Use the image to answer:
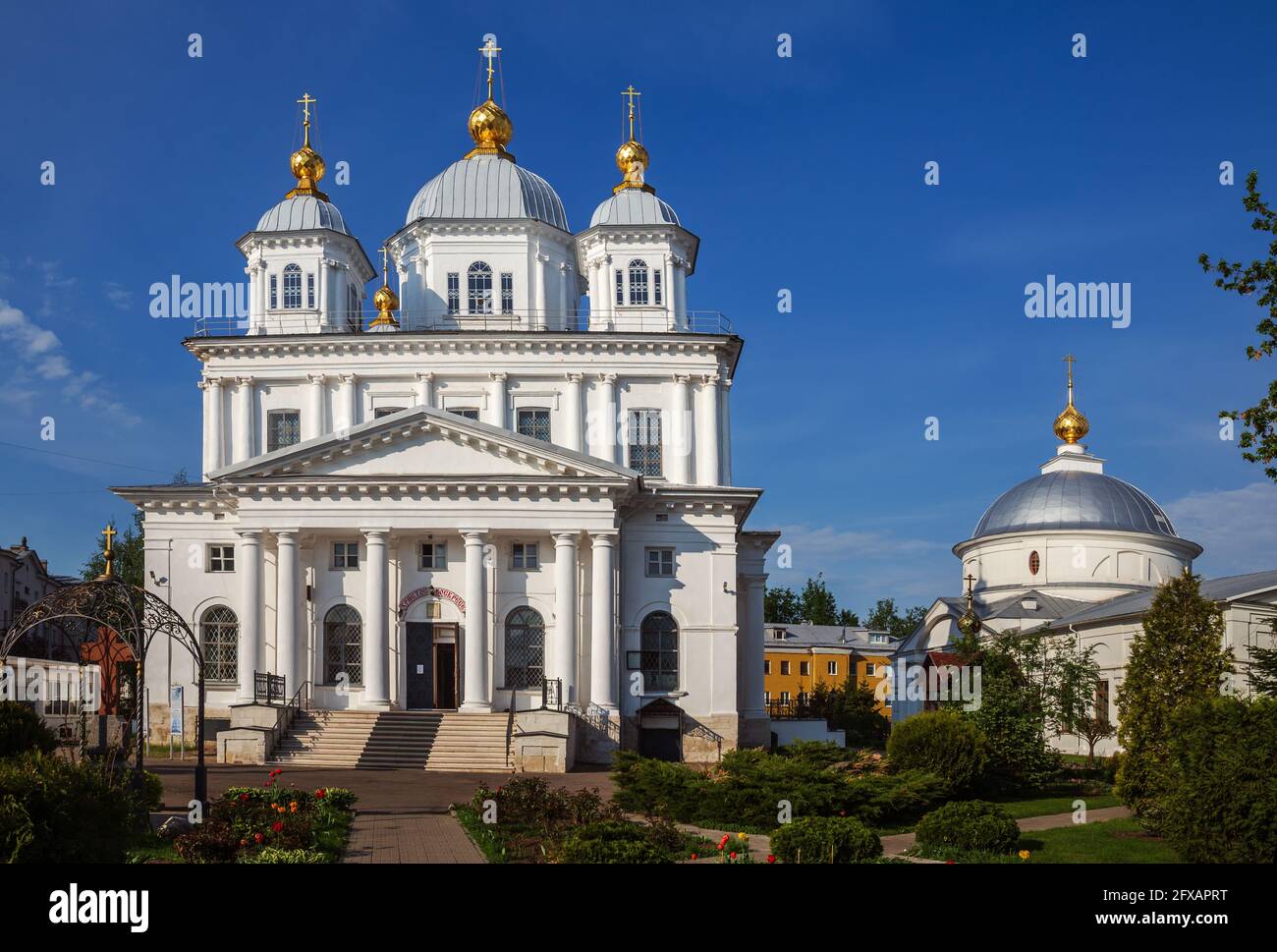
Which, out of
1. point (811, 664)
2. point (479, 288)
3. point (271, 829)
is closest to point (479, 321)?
point (479, 288)

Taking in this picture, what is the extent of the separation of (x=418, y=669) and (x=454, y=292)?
14.9 meters

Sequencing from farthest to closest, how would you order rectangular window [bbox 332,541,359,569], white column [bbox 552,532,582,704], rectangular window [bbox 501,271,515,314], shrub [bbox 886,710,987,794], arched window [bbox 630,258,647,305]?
arched window [bbox 630,258,647,305] < rectangular window [bbox 501,271,515,314] < rectangular window [bbox 332,541,359,569] < white column [bbox 552,532,582,704] < shrub [bbox 886,710,987,794]

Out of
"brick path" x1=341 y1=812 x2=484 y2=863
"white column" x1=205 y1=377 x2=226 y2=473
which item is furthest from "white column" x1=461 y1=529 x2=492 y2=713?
"brick path" x1=341 y1=812 x2=484 y2=863

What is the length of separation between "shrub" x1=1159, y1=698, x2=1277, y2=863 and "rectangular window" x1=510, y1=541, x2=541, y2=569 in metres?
25.2

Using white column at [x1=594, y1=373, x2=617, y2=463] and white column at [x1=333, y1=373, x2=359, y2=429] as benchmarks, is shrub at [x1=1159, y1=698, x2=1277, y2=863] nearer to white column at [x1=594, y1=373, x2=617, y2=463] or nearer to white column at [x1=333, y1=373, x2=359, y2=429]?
white column at [x1=594, y1=373, x2=617, y2=463]

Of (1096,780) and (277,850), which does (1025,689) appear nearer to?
(1096,780)

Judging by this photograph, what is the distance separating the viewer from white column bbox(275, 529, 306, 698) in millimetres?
40094

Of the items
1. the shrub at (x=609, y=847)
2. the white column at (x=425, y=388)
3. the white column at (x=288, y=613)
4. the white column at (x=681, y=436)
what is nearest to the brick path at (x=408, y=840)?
the shrub at (x=609, y=847)

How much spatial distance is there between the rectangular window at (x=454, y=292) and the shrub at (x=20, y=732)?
28902mm

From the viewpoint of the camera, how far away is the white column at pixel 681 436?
47094 mm

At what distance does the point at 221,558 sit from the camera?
43.9 metres

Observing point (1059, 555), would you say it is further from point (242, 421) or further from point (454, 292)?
point (242, 421)
